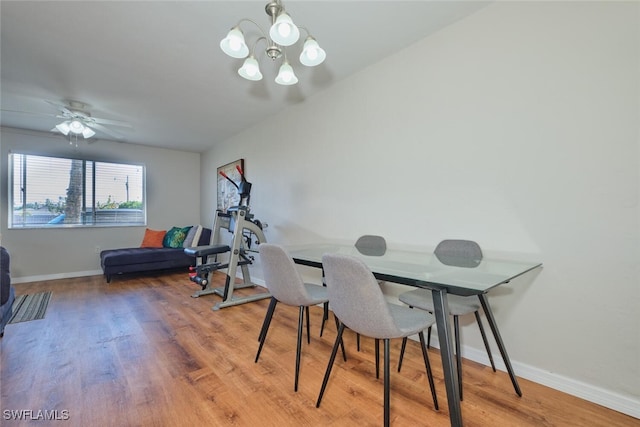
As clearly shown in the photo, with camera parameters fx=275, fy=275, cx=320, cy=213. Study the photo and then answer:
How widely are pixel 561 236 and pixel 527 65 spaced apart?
1032 millimetres

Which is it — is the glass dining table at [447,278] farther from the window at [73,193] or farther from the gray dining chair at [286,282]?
the window at [73,193]

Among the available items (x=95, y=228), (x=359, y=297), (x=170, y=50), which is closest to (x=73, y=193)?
(x=95, y=228)

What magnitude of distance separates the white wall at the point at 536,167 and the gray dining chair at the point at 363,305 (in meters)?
→ 0.83

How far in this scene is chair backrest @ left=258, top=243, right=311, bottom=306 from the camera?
1.59 meters

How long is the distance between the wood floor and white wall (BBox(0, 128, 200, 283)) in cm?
239

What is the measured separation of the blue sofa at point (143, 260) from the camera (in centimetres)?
409

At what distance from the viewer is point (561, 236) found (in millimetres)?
1544

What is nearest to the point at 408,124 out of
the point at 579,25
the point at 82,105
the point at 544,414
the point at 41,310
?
the point at 579,25

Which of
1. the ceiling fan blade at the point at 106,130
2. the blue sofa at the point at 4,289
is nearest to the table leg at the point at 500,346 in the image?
the blue sofa at the point at 4,289

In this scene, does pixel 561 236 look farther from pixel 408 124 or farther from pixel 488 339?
pixel 408 124

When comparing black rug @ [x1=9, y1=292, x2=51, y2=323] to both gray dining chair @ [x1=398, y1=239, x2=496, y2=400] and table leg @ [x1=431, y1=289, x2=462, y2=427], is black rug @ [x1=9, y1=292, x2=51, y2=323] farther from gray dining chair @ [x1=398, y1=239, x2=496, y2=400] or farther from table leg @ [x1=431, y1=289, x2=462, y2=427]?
table leg @ [x1=431, y1=289, x2=462, y2=427]

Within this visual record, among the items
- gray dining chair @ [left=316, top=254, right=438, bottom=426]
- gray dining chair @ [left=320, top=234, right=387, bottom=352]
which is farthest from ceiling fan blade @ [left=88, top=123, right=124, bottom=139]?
gray dining chair @ [left=316, top=254, right=438, bottom=426]

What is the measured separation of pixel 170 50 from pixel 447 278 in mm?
2606

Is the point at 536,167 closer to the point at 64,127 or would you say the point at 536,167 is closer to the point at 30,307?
the point at 64,127
